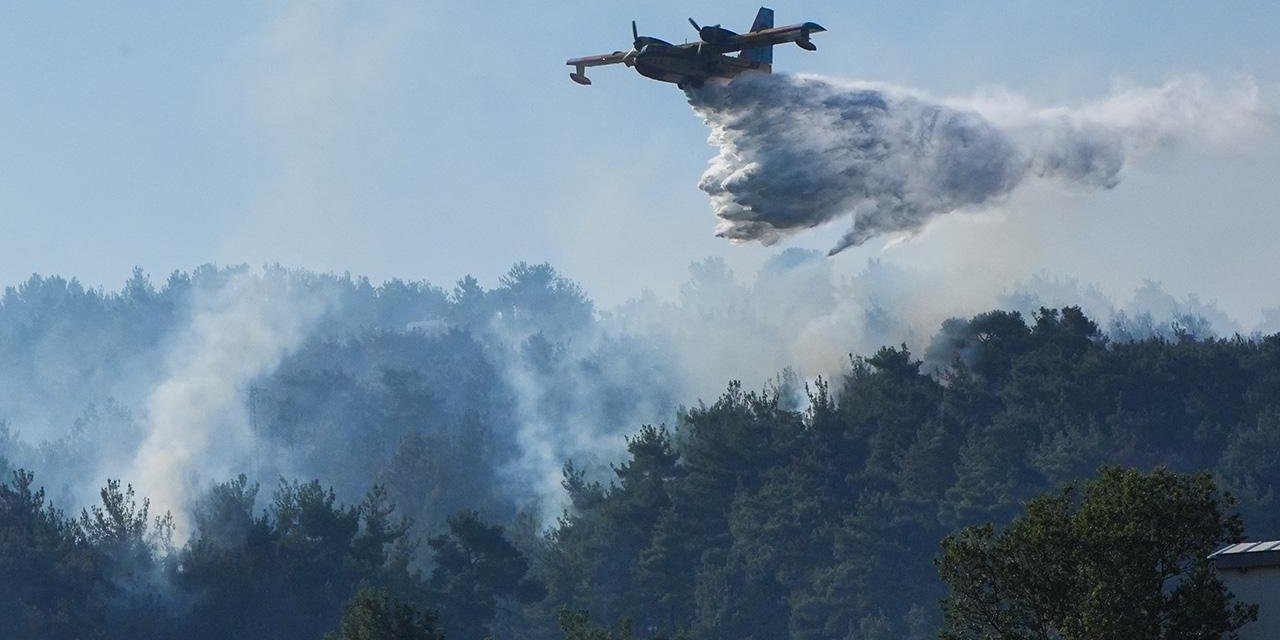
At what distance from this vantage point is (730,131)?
173 feet

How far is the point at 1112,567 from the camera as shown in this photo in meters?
30.5

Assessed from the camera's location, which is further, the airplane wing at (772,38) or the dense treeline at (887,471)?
the dense treeline at (887,471)

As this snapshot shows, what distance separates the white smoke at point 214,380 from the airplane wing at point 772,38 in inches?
2403

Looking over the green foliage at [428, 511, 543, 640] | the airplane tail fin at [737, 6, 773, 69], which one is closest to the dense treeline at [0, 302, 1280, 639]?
the green foliage at [428, 511, 543, 640]

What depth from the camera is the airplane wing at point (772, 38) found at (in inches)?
1922

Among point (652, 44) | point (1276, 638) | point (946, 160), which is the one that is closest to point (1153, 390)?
point (946, 160)

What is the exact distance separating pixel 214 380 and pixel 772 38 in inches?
4552

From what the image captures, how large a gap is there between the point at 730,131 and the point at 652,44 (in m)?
3.83

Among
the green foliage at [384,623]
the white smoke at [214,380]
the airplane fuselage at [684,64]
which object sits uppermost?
the white smoke at [214,380]

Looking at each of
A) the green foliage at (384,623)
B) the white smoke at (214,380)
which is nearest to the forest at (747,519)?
the green foliage at (384,623)

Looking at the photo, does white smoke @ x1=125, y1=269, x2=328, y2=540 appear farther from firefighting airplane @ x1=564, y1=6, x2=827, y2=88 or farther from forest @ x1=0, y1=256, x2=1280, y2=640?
firefighting airplane @ x1=564, y1=6, x2=827, y2=88

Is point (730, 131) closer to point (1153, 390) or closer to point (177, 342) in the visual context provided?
point (1153, 390)

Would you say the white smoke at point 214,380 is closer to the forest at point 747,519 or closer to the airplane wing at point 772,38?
the forest at point 747,519

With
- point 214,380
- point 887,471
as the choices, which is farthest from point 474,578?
point 214,380
